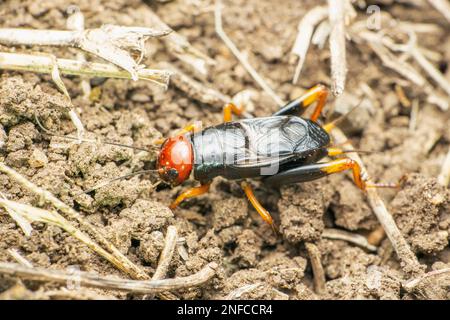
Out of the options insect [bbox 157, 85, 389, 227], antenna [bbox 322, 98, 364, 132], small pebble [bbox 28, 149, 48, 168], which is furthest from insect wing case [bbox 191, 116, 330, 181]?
A: small pebble [bbox 28, 149, 48, 168]

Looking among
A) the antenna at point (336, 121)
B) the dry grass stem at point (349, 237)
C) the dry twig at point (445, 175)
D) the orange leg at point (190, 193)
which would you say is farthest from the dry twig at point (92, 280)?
the dry twig at point (445, 175)

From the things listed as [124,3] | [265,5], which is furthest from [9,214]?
[265,5]

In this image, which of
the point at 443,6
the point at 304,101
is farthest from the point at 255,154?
the point at 443,6

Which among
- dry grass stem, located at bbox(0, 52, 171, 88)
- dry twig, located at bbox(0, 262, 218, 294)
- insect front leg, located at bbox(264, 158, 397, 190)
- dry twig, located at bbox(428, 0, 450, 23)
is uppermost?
dry twig, located at bbox(428, 0, 450, 23)

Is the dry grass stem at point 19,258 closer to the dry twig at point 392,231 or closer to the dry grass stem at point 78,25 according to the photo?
the dry grass stem at point 78,25

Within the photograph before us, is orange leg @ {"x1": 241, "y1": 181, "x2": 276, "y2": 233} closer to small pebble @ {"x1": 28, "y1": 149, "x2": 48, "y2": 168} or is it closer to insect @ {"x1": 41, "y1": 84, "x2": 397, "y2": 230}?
insect @ {"x1": 41, "y1": 84, "x2": 397, "y2": 230}
